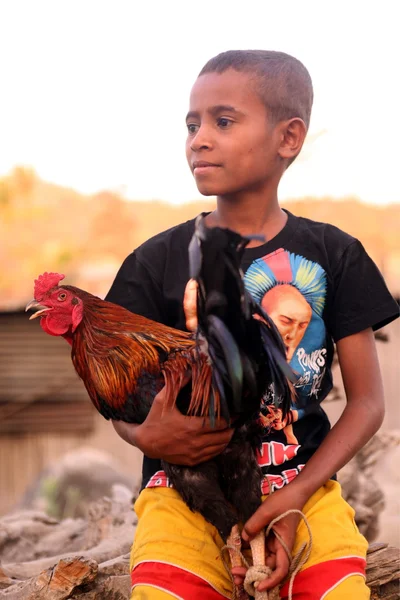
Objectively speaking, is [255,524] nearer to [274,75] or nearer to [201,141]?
[201,141]

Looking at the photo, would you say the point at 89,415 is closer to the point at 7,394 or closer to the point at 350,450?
the point at 7,394

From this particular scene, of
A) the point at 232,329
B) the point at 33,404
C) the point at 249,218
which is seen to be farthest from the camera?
Answer: the point at 33,404

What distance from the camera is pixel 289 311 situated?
2.55 metres

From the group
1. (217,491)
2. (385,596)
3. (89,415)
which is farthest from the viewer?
(89,415)

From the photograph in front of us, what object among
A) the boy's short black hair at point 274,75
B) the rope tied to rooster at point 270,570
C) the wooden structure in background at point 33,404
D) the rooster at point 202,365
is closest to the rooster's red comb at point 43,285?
the rooster at point 202,365

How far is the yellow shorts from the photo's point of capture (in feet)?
7.61

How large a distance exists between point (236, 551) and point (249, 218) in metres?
1.02

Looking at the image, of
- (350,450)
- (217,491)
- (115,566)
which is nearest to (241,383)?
→ (217,491)

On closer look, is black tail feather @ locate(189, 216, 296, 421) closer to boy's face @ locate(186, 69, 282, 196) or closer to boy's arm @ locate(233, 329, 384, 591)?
boy's arm @ locate(233, 329, 384, 591)

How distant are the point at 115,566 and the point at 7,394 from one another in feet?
16.0

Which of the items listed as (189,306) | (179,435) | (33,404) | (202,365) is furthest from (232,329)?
(33,404)

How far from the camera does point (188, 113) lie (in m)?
2.54

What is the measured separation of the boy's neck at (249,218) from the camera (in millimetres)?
2635

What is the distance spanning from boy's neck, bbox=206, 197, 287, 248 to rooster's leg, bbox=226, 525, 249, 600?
0.88 m
